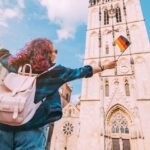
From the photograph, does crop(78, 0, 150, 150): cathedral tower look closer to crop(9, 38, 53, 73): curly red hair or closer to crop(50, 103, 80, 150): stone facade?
crop(50, 103, 80, 150): stone facade

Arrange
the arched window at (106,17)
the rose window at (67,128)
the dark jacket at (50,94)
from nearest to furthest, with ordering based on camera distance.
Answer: the dark jacket at (50,94), the rose window at (67,128), the arched window at (106,17)

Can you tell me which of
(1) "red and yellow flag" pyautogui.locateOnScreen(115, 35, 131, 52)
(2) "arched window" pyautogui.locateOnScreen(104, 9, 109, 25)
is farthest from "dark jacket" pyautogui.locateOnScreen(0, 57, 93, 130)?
(2) "arched window" pyautogui.locateOnScreen(104, 9, 109, 25)

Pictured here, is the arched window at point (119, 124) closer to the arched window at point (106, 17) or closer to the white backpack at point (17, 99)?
the arched window at point (106, 17)

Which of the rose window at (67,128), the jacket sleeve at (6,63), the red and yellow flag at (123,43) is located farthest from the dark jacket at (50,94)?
the rose window at (67,128)

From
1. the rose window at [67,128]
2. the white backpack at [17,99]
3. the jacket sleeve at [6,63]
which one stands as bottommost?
the white backpack at [17,99]

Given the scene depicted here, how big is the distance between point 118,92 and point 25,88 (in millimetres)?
15237

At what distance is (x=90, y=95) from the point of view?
16.6 m

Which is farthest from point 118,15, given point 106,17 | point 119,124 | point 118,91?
point 119,124

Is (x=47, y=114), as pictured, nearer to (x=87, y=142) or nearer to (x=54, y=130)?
(x=87, y=142)

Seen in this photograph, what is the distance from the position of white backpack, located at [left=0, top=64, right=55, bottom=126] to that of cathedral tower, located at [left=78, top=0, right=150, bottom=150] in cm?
1120

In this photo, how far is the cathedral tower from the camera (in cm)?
1409

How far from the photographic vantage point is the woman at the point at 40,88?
130cm

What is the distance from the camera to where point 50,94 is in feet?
4.86

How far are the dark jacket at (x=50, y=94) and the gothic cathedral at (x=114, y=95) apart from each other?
525 inches
